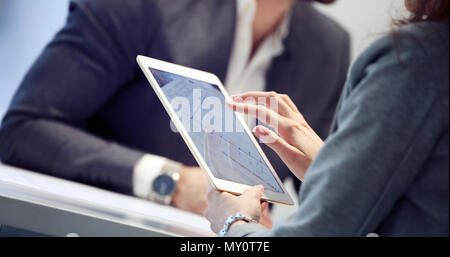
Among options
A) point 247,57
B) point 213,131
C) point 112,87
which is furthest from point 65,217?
point 247,57

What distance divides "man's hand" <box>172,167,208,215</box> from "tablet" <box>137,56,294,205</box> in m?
0.44

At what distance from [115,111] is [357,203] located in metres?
0.85

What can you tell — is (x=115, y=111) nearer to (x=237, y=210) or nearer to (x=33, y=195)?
(x=33, y=195)

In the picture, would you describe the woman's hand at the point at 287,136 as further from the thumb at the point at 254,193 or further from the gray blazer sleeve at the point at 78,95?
the gray blazer sleeve at the point at 78,95

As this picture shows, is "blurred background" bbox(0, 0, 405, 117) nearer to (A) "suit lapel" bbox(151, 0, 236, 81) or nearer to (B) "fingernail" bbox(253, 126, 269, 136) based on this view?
(A) "suit lapel" bbox(151, 0, 236, 81)

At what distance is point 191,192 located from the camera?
1.05 meters

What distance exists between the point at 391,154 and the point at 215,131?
0.68ft

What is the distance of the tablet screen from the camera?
544 millimetres

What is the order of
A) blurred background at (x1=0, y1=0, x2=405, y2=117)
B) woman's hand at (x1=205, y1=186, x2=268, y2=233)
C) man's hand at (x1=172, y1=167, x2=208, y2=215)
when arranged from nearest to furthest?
1. woman's hand at (x1=205, y1=186, x2=268, y2=233)
2. man's hand at (x1=172, y1=167, x2=208, y2=215)
3. blurred background at (x1=0, y1=0, x2=405, y2=117)

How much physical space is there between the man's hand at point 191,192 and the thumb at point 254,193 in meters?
0.50

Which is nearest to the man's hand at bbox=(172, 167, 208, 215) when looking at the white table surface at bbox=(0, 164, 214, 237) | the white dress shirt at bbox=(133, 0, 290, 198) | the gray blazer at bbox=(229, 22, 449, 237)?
the white dress shirt at bbox=(133, 0, 290, 198)

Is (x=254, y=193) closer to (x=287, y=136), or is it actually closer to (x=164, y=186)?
(x=287, y=136)

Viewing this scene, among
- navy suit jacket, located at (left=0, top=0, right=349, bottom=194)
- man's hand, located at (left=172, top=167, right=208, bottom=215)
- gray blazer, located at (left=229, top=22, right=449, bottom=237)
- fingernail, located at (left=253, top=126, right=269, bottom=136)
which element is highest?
gray blazer, located at (left=229, top=22, right=449, bottom=237)
